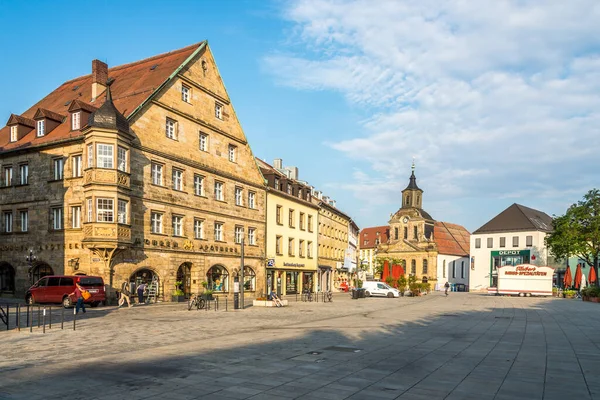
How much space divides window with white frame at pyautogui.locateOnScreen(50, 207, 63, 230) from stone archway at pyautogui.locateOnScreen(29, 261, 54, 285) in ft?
8.81

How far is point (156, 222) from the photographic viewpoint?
36.5 m

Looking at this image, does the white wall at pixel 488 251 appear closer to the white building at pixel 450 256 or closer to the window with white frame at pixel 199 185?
the white building at pixel 450 256

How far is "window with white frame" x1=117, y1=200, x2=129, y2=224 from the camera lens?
3251cm

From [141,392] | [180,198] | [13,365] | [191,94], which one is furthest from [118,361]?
[191,94]

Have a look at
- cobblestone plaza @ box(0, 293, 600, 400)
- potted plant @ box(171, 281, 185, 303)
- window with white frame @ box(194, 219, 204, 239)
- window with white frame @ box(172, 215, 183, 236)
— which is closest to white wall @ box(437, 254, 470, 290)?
window with white frame @ box(194, 219, 204, 239)

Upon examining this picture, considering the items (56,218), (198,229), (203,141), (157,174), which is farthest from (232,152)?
(56,218)

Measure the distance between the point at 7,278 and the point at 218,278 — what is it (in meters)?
15.0

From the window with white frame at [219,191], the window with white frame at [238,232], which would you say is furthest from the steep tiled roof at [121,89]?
the window with white frame at [238,232]

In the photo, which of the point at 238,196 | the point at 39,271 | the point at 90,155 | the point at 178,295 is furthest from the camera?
the point at 238,196

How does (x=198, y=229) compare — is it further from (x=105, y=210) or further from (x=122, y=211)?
(x=105, y=210)

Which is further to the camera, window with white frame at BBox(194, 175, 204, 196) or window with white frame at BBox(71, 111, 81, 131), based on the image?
window with white frame at BBox(194, 175, 204, 196)

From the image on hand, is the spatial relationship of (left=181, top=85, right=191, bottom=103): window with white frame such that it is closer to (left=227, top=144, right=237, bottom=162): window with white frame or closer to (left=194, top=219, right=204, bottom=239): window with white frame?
(left=227, top=144, right=237, bottom=162): window with white frame

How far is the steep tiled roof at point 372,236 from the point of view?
489 feet

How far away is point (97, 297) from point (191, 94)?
17.1 meters
